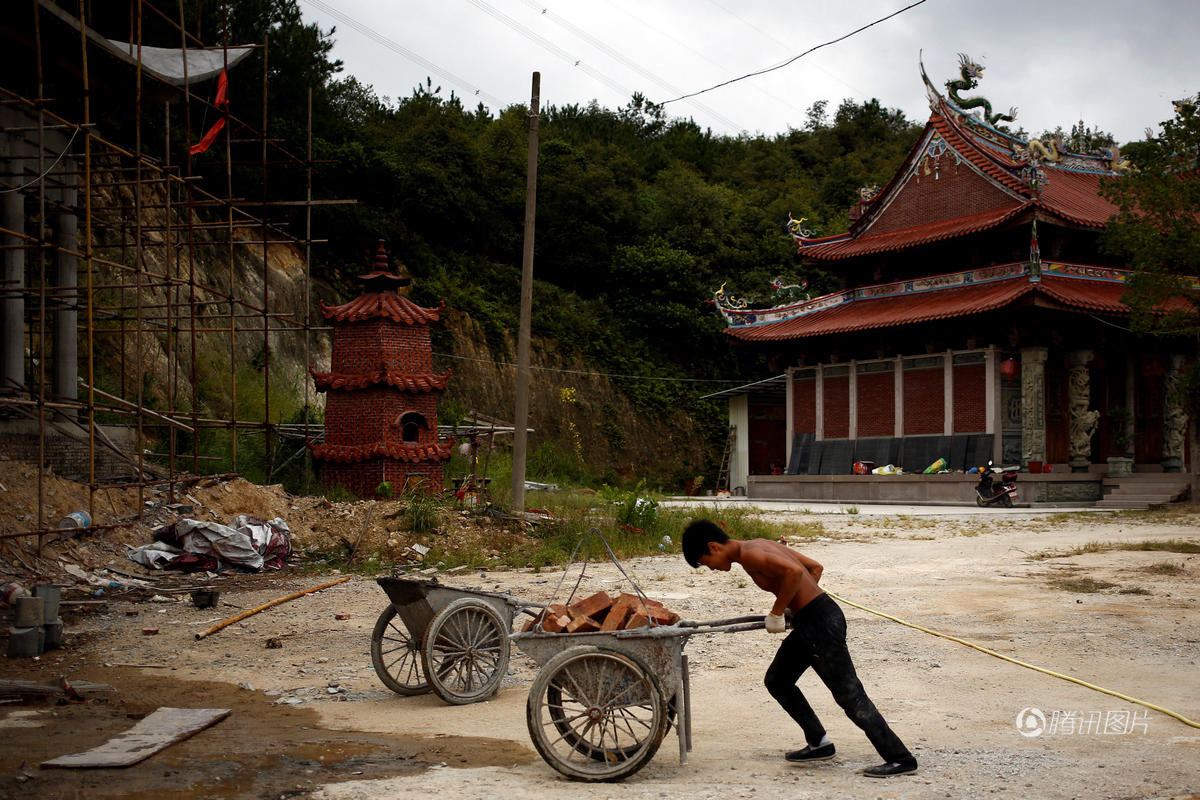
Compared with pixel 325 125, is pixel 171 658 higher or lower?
lower

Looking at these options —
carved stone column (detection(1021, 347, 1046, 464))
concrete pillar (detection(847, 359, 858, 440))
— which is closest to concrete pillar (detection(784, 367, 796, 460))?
concrete pillar (detection(847, 359, 858, 440))

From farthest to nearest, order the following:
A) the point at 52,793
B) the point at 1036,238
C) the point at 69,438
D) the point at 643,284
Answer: the point at 643,284 < the point at 1036,238 < the point at 69,438 < the point at 52,793

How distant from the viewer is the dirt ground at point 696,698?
4.87 metres

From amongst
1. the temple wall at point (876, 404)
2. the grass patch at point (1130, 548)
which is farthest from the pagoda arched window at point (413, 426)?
the temple wall at point (876, 404)

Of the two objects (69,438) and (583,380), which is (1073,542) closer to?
(69,438)

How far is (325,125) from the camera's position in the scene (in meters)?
31.7

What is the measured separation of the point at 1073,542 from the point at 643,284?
91.1 feet

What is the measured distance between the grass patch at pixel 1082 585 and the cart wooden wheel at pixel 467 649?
6676mm

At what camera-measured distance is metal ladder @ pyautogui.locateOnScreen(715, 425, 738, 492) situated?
3628 cm

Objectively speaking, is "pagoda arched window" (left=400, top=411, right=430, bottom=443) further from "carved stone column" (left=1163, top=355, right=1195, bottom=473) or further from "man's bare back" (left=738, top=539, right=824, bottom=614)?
"carved stone column" (left=1163, top=355, right=1195, bottom=473)

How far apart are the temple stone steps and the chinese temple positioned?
623 mm

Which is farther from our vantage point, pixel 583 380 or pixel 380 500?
pixel 583 380

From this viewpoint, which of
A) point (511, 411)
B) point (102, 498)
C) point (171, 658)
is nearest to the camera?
point (171, 658)

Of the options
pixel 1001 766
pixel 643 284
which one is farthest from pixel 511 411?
pixel 1001 766
